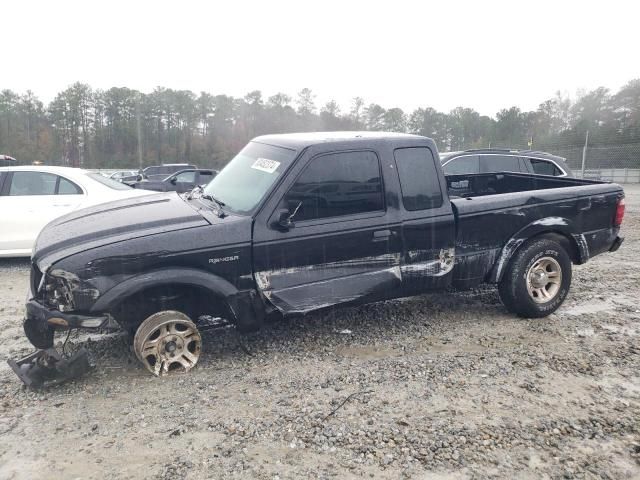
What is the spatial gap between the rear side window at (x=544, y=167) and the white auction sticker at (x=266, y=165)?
7.05 m

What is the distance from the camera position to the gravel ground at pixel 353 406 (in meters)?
2.79

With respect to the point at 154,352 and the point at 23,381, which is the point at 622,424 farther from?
the point at 23,381

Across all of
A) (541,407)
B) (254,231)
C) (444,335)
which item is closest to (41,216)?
(254,231)

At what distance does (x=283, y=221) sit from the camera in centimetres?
390

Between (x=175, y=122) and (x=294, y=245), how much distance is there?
57907 millimetres

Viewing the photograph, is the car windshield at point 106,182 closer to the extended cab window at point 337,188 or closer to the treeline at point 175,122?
the extended cab window at point 337,188

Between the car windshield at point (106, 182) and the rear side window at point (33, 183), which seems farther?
the car windshield at point (106, 182)

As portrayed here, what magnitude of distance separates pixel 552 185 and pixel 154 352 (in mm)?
4806

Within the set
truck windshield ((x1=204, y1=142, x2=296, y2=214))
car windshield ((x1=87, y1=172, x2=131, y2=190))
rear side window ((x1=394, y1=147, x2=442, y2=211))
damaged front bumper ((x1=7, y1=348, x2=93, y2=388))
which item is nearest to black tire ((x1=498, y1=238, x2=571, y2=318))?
rear side window ((x1=394, y1=147, x2=442, y2=211))

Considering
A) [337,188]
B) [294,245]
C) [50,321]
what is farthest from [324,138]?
[50,321]

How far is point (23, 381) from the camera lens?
3.56 meters

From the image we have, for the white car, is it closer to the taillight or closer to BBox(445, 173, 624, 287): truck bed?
BBox(445, 173, 624, 287): truck bed

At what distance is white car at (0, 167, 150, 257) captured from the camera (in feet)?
23.9

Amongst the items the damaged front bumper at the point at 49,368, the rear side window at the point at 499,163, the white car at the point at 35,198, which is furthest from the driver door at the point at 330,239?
the rear side window at the point at 499,163
